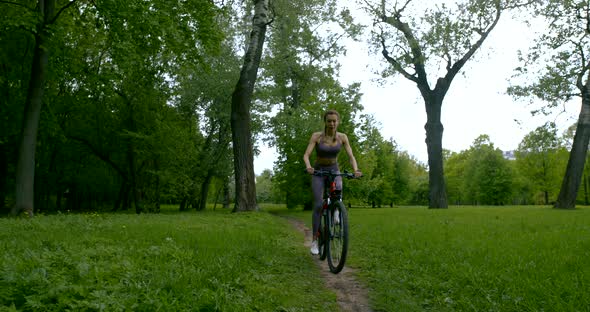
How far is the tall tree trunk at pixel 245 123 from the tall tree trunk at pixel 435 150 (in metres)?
12.3

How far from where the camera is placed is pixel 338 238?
584 cm

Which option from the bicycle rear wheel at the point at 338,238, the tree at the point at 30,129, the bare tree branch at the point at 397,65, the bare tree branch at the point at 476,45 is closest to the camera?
the bicycle rear wheel at the point at 338,238

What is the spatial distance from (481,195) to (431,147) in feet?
124

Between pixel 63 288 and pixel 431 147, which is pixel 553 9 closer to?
pixel 431 147

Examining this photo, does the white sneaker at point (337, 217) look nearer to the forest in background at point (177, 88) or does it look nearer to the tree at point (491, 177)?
the forest in background at point (177, 88)

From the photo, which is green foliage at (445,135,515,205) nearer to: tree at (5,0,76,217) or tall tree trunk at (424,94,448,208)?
tall tree trunk at (424,94,448,208)

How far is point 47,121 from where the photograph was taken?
786 inches

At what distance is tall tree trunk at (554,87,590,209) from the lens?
69.2 ft

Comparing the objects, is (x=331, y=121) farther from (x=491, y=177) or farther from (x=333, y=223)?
(x=491, y=177)

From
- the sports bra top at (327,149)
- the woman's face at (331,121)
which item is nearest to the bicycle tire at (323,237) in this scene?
the sports bra top at (327,149)

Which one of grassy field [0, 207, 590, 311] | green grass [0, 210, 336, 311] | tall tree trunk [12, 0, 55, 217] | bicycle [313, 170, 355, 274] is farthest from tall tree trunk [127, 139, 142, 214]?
bicycle [313, 170, 355, 274]

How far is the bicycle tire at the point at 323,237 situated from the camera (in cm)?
631

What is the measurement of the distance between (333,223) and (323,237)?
2.36 ft

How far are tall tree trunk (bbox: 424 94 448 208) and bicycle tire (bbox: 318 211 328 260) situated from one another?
18.6m
